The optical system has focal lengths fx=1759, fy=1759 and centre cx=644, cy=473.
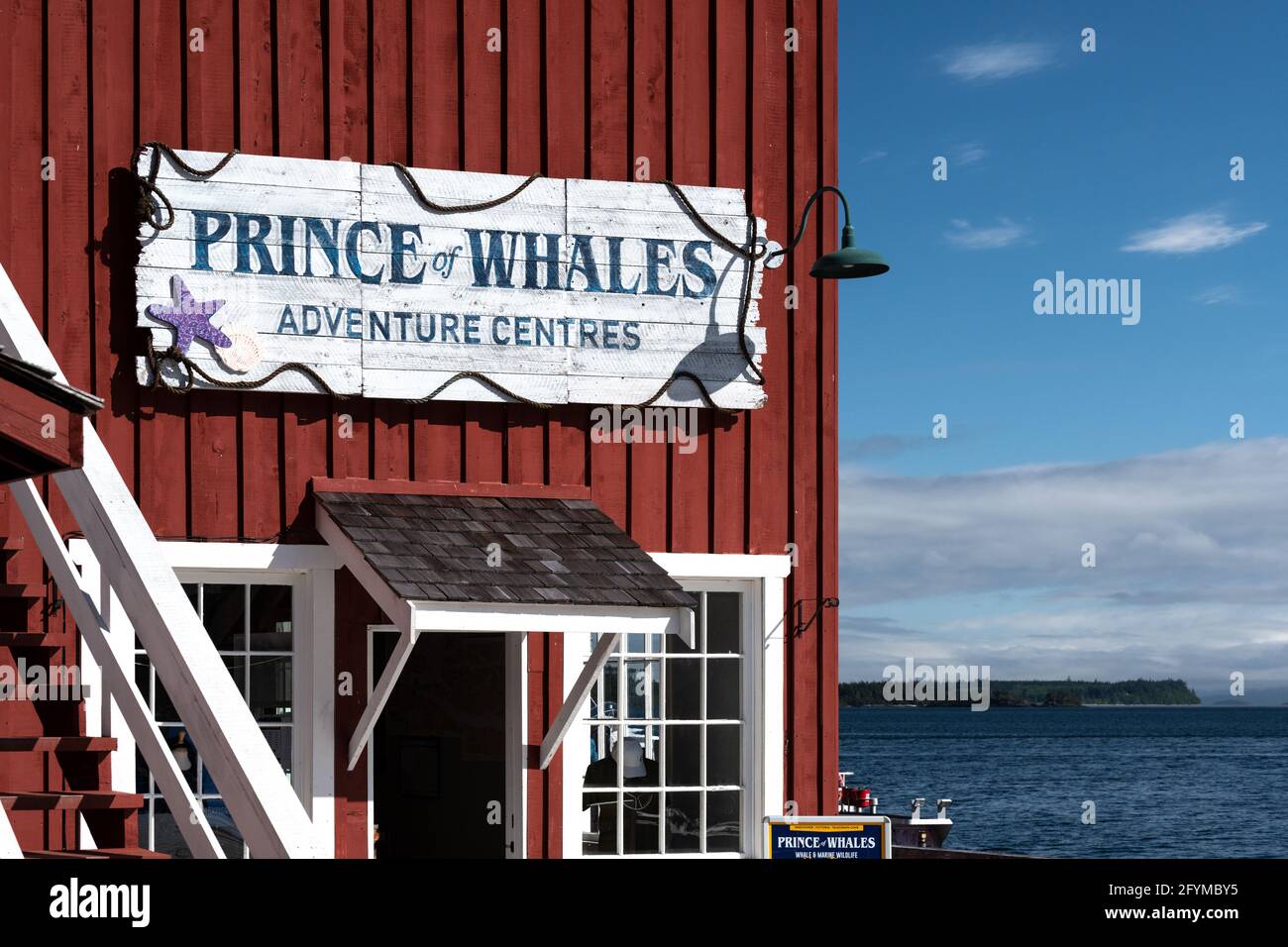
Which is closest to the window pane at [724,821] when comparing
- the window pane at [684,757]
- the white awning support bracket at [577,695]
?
the window pane at [684,757]

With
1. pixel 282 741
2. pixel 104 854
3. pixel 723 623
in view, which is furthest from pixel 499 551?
pixel 104 854

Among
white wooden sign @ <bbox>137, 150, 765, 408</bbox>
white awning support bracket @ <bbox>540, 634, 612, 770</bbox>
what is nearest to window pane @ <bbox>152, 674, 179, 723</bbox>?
white wooden sign @ <bbox>137, 150, 765, 408</bbox>

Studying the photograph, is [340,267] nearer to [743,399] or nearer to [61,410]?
[743,399]

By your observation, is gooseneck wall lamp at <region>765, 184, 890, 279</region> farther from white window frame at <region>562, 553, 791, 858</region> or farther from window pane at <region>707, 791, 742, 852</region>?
window pane at <region>707, 791, 742, 852</region>

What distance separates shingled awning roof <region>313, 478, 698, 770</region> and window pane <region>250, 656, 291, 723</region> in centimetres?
39

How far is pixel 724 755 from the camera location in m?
10.0

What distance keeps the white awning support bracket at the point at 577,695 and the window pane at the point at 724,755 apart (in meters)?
0.97

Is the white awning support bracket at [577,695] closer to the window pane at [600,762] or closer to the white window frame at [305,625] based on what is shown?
the window pane at [600,762]

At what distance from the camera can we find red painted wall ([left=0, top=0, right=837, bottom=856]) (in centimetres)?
883

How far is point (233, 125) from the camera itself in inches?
360

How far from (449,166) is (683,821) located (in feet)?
12.7
